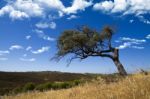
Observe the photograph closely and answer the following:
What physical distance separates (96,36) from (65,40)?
434 centimetres

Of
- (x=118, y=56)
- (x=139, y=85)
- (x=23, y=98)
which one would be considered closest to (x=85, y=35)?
(x=118, y=56)

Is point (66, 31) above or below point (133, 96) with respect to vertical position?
above

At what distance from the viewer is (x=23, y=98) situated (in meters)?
13.4

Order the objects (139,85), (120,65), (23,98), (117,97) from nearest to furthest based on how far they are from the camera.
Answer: (117,97)
(139,85)
(23,98)
(120,65)

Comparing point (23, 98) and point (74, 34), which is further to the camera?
point (74, 34)

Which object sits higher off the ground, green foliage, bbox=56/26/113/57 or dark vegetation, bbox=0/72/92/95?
green foliage, bbox=56/26/113/57

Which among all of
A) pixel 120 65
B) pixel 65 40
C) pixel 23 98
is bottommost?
pixel 23 98

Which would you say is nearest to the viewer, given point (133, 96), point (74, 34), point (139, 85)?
point (133, 96)

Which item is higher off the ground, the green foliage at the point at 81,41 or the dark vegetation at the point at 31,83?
the green foliage at the point at 81,41

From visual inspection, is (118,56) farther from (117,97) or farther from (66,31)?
(117,97)

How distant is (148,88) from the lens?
7.25 m

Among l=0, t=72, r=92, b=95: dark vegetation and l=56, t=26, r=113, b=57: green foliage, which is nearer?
→ l=0, t=72, r=92, b=95: dark vegetation

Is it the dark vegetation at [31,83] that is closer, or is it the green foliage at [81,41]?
the dark vegetation at [31,83]

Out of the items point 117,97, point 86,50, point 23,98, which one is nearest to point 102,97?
point 117,97
